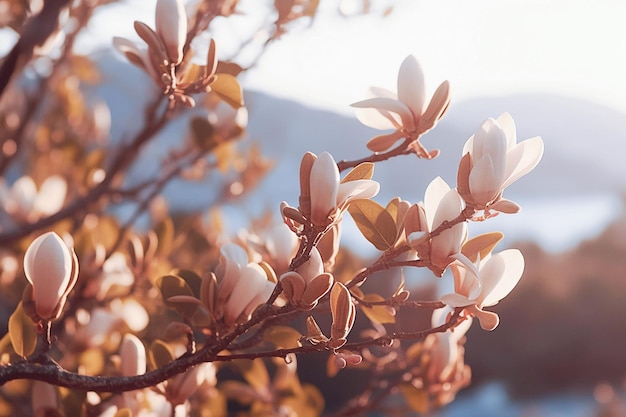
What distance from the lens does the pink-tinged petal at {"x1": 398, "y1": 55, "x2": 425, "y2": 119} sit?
47cm

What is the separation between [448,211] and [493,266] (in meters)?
0.05

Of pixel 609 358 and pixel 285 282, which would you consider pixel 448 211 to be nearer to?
pixel 285 282

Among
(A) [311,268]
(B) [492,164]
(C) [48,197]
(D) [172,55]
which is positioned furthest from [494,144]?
(C) [48,197]

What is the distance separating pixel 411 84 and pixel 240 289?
0.19 metres

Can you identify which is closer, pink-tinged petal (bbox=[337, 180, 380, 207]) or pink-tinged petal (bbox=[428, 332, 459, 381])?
pink-tinged petal (bbox=[337, 180, 380, 207])

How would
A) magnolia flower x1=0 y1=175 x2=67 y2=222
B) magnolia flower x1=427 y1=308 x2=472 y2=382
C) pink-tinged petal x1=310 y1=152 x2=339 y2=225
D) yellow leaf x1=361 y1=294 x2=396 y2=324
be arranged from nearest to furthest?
pink-tinged petal x1=310 y1=152 x2=339 y2=225 < yellow leaf x1=361 y1=294 x2=396 y2=324 < magnolia flower x1=427 y1=308 x2=472 y2=382 < magnolia flower x1=0 y1=175 x2=67 y2=222

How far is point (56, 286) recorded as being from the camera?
0.41 m

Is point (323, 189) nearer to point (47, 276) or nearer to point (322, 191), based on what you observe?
point (322, 191)

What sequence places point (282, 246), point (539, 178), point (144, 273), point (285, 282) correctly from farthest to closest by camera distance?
point (539, 178)
point (144, 273)
point (282, 246)
point (285, 282)

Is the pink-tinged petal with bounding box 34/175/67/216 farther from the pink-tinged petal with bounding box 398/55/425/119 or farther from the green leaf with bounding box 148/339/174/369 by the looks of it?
the pink-tinged petal with bounding box 398/55/425/119

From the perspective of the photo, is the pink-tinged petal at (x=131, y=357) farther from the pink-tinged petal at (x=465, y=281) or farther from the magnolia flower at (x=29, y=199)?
the magnolia flower at (x=29, y=199)

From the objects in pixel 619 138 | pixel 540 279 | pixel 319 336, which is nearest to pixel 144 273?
pixel 319 336

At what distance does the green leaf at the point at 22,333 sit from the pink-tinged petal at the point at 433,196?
0.29 metres

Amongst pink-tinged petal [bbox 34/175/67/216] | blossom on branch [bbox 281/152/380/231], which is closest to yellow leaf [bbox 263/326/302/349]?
blossom on branch [bbox 281/152/380/231]
